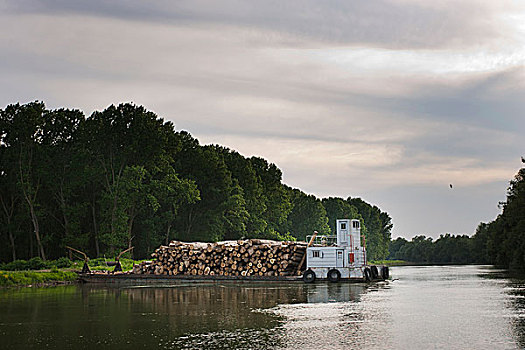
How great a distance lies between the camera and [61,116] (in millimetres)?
67125

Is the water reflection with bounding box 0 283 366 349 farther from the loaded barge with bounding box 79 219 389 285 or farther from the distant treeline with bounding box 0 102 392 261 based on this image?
the distant treeline with bounding box 0 102 392 261

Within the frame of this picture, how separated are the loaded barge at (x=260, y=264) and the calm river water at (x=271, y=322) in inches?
472

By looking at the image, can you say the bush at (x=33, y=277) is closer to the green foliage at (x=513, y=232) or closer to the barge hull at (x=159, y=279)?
the barge hull at (x=159, y=279)

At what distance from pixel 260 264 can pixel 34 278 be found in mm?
14620

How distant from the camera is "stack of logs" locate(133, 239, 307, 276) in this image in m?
42.0

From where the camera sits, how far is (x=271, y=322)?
1742 cm

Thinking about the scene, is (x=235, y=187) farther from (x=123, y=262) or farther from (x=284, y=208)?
(x=123, y=262)

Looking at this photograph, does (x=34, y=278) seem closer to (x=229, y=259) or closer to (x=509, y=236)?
(x=229, y=259)

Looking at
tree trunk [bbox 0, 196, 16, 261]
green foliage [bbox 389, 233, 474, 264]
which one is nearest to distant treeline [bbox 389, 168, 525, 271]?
green foliage [bbox 389, 233, 474, 264]

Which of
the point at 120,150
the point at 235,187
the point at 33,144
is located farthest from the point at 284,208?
the point at 33,144

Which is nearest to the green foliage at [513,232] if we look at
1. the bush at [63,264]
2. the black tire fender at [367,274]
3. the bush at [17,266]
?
the black tire fender at [367,274]

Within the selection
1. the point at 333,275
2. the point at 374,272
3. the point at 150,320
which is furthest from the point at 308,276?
the point at 150,320

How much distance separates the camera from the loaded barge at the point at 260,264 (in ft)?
129

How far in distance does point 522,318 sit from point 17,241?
6174 cm
